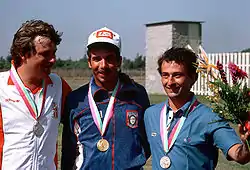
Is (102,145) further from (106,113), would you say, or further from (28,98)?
(28,98)

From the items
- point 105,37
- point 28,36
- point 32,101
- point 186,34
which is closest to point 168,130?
point 105,37

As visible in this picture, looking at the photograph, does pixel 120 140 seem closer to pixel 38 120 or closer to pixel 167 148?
pixel 167 148

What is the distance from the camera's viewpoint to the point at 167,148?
3980 mm

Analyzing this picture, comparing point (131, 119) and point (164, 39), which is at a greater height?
point (164, 39)

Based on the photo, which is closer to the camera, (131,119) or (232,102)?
(232,102)

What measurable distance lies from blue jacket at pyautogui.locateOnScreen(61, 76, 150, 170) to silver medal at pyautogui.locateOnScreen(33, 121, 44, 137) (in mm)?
320

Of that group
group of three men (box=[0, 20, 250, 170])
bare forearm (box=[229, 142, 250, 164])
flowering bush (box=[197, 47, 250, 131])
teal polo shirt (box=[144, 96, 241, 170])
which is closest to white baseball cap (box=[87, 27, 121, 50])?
group of three men (box=[0, 20, 250, 170])

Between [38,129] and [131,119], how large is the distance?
78cm

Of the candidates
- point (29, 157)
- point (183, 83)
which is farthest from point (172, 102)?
point (29, 157)

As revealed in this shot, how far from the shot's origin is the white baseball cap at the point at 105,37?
433 centimetres

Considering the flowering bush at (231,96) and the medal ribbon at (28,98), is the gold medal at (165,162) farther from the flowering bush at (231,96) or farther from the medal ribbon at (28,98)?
the medal ribbon at (28,98)

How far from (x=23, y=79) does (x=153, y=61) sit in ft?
65.4

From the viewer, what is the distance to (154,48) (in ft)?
79.4

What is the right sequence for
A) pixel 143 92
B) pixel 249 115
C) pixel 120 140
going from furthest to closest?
pixel 143 92
pixel 120 140
pixel 249 115
